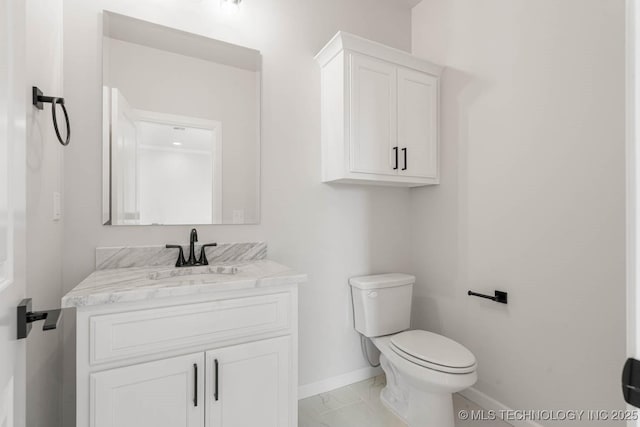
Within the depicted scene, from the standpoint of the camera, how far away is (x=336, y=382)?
2.05 metres

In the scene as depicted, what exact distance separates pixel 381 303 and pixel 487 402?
83cm

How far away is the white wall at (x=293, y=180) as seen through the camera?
144 centimetres

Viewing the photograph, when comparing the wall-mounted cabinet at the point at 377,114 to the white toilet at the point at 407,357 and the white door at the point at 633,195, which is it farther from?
the white door at the point at 633,195

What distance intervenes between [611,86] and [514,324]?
4.14 feet

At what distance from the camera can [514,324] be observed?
5.60 feet

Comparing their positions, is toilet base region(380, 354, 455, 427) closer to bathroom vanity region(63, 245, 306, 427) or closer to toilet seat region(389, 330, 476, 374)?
toilet seat region(389, 330, 476, 374)

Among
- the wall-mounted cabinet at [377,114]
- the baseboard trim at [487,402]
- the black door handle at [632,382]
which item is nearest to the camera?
the black door handle at [632,382]

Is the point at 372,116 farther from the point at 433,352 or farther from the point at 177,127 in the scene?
the point at 433,352

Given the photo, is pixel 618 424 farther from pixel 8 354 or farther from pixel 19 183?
pixel 19 183

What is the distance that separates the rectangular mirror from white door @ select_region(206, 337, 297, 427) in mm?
761

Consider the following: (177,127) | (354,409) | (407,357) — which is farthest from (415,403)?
(177,127)

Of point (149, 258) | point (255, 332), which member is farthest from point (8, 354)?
point (149, 258)

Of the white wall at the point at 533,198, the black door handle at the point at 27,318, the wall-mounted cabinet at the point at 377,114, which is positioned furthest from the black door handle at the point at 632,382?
the wall-mounted cabinet at the point at 377,114

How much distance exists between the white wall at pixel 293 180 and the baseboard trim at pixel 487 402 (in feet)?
2.34
